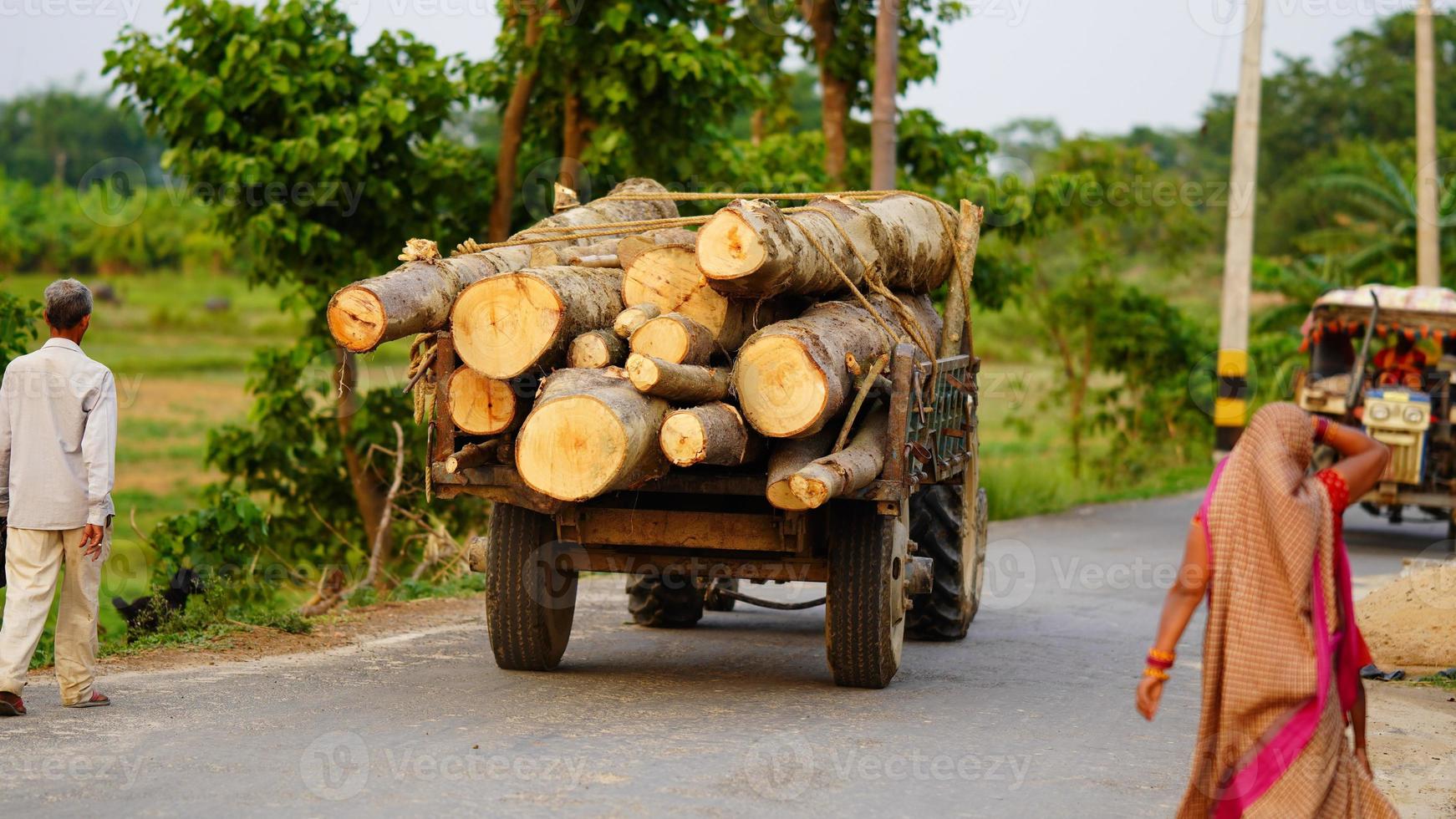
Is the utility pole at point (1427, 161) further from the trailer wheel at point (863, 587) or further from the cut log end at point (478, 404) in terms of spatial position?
the cut log end at point (478, 404)

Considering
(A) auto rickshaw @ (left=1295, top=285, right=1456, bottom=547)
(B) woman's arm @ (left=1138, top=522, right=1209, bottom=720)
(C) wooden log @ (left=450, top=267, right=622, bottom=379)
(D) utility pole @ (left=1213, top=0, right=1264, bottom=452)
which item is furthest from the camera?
(D) utility pole @ (left=1213, top=0, right=1264, bottom=452)

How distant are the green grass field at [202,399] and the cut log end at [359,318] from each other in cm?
299

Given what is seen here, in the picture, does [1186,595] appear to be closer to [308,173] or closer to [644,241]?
[644,241]

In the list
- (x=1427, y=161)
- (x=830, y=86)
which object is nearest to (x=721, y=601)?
(x=830, y=86)

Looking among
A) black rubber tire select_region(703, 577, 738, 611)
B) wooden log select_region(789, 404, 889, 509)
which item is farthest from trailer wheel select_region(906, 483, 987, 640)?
wooden log select_region(789, 404, 889, 509)

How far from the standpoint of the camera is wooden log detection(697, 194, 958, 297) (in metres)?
6.50

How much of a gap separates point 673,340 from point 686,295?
0.48m

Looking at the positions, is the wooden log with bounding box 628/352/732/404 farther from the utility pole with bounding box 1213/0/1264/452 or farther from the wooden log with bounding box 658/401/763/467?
the utility pole with bounding box 1213/0/1264/452

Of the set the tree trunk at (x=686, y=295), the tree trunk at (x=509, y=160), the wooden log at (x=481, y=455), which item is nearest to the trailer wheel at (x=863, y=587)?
the tree trunk at (x=686, y=295)

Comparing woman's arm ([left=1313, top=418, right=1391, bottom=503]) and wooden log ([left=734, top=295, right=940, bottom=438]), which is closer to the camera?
woman's arm ([left=1313, top=418, right=1391, bottom=503])

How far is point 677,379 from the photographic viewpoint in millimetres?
6312

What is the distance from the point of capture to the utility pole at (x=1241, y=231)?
18.4m

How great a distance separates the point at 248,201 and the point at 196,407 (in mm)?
20553

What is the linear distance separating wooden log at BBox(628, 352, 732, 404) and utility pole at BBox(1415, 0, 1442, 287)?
17.7 meters
